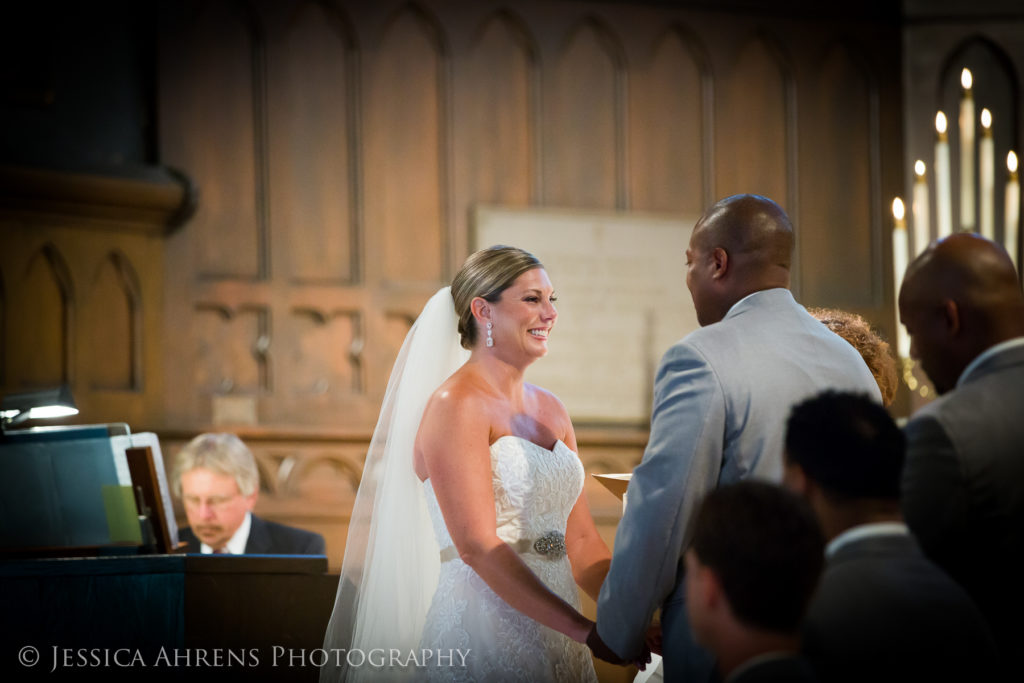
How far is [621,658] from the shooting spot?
299cm

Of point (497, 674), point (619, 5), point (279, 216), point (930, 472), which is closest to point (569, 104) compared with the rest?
point (619, 5)

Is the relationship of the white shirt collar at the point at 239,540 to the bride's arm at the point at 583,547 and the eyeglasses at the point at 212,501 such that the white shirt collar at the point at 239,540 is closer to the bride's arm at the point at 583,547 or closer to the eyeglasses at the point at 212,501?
the eyeglasses at the point at 212,501

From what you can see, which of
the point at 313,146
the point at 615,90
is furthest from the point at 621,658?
the point at 615,90

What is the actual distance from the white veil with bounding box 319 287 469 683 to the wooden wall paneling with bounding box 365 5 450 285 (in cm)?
264

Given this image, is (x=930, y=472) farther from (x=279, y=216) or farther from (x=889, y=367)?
(x=279, y=216)

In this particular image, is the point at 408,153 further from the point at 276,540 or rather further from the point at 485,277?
the point at 485,277

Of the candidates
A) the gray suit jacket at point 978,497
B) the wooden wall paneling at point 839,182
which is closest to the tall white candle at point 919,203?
the gray suit jacket at point 978,497

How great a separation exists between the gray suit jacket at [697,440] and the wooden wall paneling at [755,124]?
14.5ft

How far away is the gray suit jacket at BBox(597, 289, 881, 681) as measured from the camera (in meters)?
2.81

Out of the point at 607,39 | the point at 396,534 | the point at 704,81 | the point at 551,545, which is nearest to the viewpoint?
the point at 551,545

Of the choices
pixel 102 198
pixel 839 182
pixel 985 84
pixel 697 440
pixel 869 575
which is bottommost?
pixel 869 575

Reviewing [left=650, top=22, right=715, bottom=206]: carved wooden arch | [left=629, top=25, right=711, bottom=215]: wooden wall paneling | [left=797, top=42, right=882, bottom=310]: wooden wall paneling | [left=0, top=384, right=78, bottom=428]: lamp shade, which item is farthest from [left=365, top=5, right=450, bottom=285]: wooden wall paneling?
[left=0, top=384, right=78, bottom=428]: lamp shade

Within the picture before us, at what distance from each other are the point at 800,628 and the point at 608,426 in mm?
4789

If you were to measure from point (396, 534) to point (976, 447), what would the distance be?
204 cm
